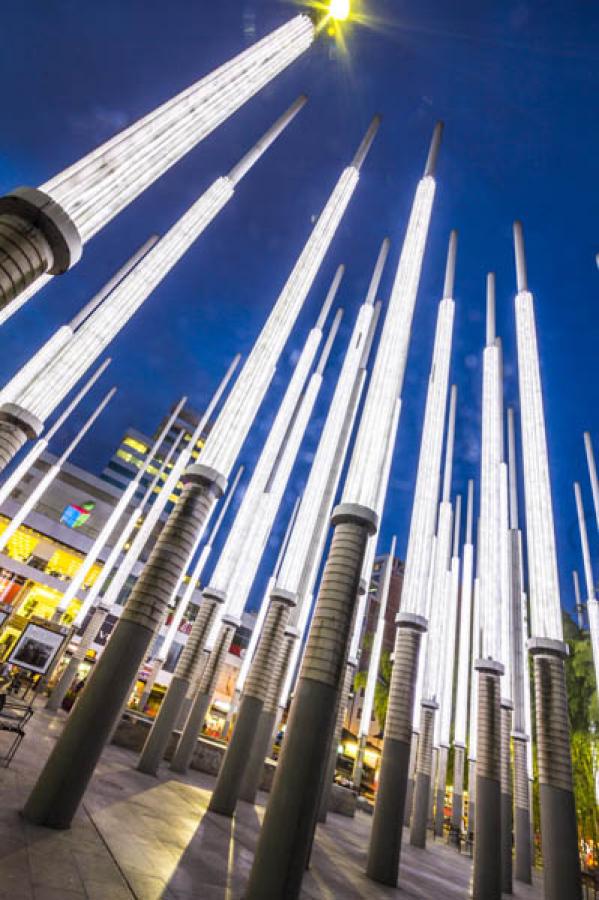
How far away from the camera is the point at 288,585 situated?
58.7 ft

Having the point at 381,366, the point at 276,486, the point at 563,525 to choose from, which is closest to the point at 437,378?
the point at 381,366

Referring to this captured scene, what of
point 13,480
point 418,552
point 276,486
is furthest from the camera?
point 13,480

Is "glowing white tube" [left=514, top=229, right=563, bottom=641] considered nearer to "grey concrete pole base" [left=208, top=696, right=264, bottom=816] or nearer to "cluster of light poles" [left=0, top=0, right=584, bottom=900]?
"cluster of light poles" [left=0, top=0, right=584, bottom=900]

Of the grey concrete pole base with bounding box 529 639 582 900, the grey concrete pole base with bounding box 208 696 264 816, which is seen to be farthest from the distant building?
the grey concrete pole base with bounding box 208 696 264 816

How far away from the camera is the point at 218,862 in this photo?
842cm

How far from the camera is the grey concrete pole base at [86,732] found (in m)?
7.34

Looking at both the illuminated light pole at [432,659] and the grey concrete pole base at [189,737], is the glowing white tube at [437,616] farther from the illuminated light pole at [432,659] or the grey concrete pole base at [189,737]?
the grey concrete pole base at [189,737]

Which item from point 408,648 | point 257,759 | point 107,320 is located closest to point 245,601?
point 257,759

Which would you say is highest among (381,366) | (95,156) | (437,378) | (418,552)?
(437,378)

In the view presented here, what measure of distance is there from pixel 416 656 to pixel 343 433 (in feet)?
40.3

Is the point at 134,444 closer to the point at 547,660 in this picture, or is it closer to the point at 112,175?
the point at 112,175

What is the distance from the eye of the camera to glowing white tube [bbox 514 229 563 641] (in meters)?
16.4

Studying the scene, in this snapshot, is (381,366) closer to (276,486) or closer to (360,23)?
(276,486)

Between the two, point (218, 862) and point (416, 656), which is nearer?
point (218, 862)
